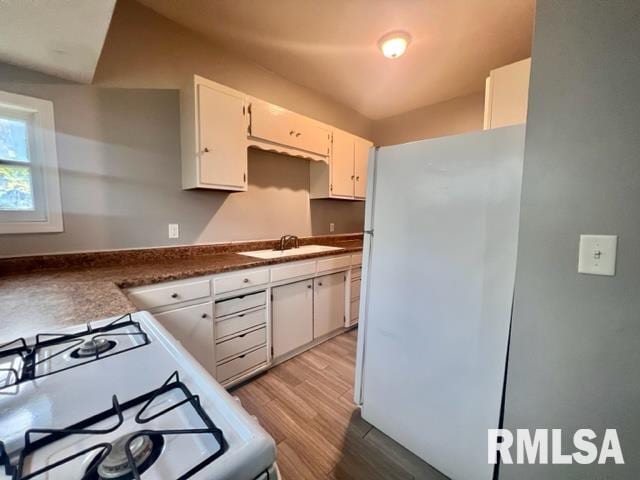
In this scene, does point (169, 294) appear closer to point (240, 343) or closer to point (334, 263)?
point (240, 343)

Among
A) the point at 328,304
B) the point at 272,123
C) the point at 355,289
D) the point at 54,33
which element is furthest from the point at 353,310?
the point at 54,33

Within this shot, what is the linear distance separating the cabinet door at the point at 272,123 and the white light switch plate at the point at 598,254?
2101 mm

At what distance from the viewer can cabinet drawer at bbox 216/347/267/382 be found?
1.78m

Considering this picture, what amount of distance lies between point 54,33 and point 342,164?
230 centimetres

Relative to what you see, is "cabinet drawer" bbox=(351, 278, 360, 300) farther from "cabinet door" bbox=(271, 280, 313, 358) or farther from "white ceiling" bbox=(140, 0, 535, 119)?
"white ceiling" bbox=(140, 0, 535, 119)

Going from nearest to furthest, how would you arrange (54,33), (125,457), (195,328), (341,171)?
(125,457), (54,33), (195,328), (341,171)

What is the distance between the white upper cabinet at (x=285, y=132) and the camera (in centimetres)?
218

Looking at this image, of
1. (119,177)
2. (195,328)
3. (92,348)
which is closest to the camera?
(92,348)

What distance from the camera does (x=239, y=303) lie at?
6.04 ft

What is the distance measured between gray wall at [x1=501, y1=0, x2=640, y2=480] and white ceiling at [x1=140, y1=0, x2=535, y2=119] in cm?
130

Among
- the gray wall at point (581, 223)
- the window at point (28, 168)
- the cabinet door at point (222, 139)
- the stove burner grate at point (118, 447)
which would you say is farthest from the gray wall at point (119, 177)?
the gray wall at point (581, 223)

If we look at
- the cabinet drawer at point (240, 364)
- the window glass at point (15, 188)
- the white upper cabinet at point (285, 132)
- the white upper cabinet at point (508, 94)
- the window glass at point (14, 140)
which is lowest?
the cabinet drawer at point (240, 364)

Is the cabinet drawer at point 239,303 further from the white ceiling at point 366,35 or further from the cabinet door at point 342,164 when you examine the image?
the white ceiling at point 366,35

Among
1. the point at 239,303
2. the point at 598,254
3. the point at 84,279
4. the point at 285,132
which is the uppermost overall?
the point at 285,132
